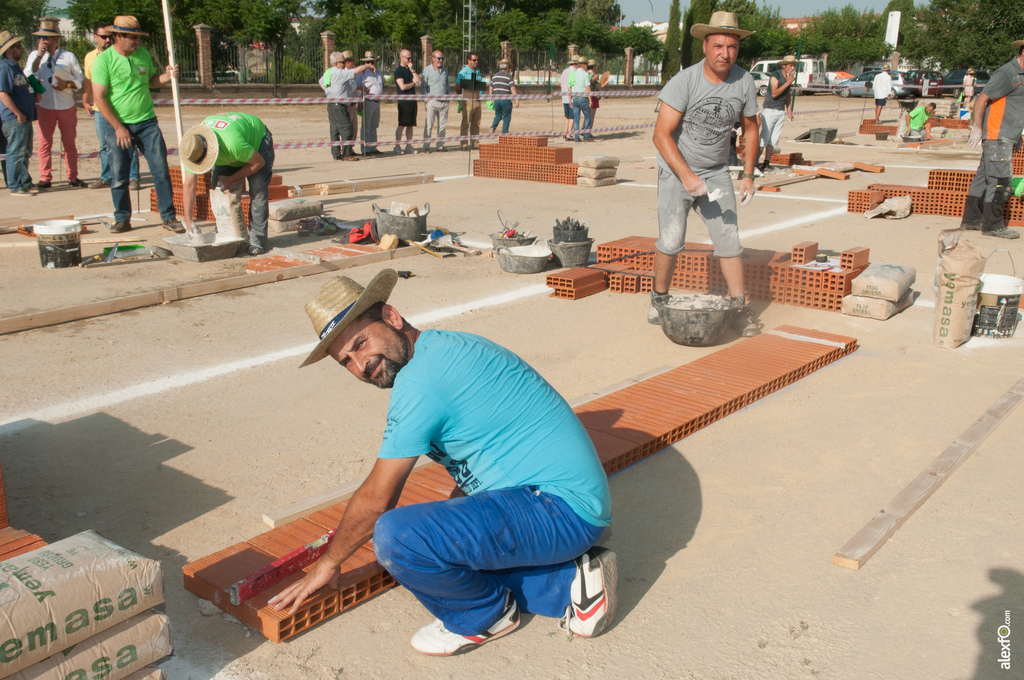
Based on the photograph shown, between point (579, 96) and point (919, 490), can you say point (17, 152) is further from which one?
point (579, 96)

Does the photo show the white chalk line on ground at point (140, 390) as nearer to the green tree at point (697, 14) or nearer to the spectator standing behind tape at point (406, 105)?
the spectator standing behind tape at point (406, 105)

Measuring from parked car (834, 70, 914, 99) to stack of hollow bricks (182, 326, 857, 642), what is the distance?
3737cm

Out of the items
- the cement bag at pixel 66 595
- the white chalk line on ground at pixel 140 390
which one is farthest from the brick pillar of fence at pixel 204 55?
the cement bag at pixel 66 595

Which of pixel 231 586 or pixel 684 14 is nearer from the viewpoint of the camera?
pixel 231 586

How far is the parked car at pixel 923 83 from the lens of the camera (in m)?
37.6

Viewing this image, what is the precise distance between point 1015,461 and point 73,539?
4296 millimetres

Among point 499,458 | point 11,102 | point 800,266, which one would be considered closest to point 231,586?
point 499,458

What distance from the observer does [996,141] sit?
31.4 feet

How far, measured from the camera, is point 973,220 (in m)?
10.3

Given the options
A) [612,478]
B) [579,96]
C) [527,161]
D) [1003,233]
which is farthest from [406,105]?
[612,478]

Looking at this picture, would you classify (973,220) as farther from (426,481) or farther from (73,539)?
(73,539)

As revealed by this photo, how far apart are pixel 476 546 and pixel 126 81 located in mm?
8328

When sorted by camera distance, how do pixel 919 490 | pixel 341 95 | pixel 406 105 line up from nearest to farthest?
pixel 919 490 → pixel 341 95 → pixel 406 105

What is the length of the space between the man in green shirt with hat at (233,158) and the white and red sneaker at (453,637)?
245 inches
